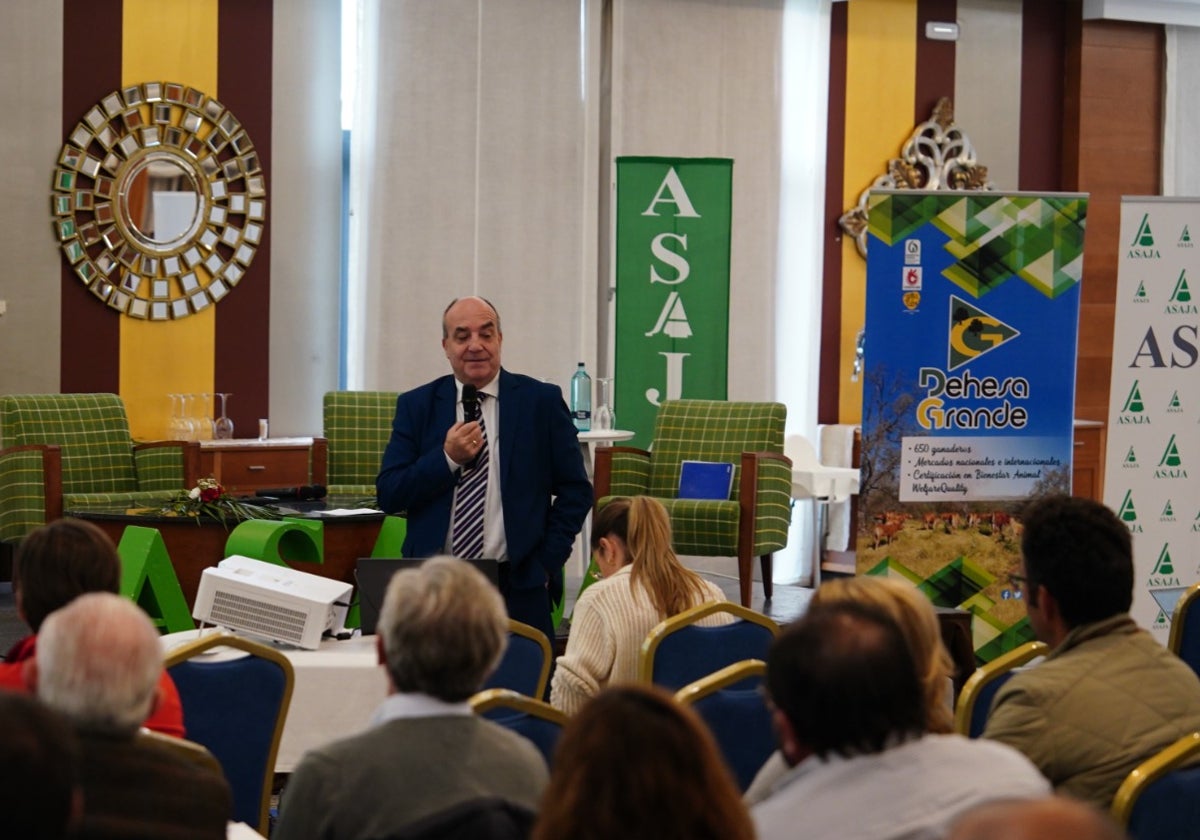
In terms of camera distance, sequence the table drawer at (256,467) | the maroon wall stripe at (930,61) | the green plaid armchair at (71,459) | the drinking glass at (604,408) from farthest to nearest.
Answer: the maroon wall stripe at (930,61) < the drinking glass at (604,408) < the table drawer at (256,467) < the green plaid armchair at (71,459)

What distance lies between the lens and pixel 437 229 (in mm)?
8859

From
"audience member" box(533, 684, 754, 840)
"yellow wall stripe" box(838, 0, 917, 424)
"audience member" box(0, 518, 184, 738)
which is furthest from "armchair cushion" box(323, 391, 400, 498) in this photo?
"audience member" box(533, 684, 754, 840)

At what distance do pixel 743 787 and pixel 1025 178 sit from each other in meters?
8.18

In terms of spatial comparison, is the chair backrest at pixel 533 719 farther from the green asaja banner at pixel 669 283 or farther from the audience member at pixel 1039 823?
the green asaja banner at pixel 669 283

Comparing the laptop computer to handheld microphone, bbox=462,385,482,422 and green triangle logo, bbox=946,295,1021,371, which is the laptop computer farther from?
green triangle logo, bbox=946,295,1021,371

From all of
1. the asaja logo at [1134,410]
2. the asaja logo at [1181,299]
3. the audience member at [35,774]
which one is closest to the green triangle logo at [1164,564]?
the asaja logo at [1134,410]

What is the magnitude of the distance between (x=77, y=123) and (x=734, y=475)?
4030mm

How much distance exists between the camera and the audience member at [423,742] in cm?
179

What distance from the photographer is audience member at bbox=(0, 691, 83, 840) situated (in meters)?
1.26

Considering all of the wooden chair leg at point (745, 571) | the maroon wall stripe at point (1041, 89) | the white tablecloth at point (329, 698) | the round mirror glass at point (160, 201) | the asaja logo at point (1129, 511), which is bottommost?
the wooden chair leg at point (745, 571)

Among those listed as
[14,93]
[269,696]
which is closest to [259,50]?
[14,93]

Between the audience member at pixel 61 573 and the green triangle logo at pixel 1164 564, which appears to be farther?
the green triangle logo at pixel 1164 564

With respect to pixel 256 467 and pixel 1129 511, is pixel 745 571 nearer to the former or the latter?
pixel 1129 511

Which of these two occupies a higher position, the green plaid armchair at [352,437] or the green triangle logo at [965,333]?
the green triangle logo at [965,333]
